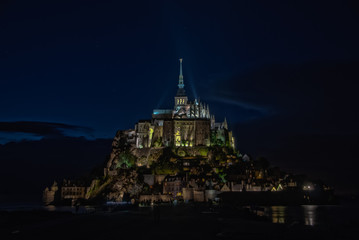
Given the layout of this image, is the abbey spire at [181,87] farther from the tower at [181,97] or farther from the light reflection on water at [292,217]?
the light reflection on water at [292,217]

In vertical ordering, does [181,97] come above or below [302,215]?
above

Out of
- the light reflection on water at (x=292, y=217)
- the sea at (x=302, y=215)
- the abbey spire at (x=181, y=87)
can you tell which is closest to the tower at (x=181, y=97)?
the abbey spire at (x=181, y=87)

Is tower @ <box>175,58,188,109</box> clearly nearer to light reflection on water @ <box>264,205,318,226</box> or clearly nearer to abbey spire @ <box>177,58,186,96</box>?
abbey spire @ <box>177,58,186,96</box>

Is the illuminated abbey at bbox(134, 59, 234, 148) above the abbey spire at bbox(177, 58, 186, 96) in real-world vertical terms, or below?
below

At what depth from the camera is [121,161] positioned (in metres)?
94.2

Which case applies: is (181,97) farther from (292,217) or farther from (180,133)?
(292,217)

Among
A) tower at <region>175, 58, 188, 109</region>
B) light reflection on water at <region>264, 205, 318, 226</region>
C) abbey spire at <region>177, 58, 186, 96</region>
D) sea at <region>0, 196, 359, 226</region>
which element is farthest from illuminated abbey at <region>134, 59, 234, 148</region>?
light reflection on water at <region>264, 205, 318, 226</region>

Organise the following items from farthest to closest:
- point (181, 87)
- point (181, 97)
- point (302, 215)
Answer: point (181, 87) → point (181, 97) → point (302, 215)

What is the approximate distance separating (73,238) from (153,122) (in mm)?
91574

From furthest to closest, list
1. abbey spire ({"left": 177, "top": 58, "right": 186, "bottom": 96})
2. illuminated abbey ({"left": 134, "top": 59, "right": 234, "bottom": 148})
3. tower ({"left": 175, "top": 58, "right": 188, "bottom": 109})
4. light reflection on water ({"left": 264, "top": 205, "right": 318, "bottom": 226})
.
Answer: abbey spire ({"left": 177, "top": 58, "right": 186, "bottom": 96})
tower ({"left": 175, "top": 58, "right": 188, "bottom": 109})
illuminated abbey ({"left": 134, "top": 59, "right": 234, "bottom": 148})
light reflection on water ({"left": 264, "top": 205, "right": 318, "bottom": 226})

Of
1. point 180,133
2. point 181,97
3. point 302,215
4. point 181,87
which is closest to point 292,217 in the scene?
point 302,215

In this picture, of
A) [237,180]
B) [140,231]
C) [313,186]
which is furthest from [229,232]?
[313,186]

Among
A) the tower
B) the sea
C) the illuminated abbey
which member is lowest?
A: the sea

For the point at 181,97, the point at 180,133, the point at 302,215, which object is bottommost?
the point at 302,215
